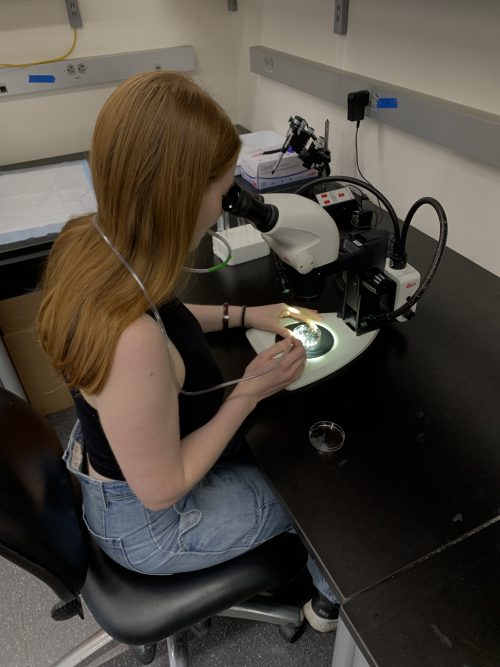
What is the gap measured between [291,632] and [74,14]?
7.11 feet

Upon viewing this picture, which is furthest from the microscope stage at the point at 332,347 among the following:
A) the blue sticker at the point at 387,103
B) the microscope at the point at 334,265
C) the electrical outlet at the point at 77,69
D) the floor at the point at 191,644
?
the electrical outlet at the point at 77,69

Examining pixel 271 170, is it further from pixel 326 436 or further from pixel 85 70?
pixel 326 436

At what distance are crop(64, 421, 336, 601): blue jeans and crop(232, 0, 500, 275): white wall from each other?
0.84 metres

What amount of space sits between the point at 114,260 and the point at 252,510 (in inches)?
21.0

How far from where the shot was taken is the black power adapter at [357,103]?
139 cm

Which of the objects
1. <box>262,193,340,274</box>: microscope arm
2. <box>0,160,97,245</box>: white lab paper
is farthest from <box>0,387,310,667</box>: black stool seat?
<box>0,160,97,245</box>: white lab paper

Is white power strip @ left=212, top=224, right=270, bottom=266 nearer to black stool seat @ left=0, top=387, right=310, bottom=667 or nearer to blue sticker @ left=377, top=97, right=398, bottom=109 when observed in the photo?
blue sticker @ left=377, top=97, right=398, bottom=109

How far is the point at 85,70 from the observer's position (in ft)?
6.28

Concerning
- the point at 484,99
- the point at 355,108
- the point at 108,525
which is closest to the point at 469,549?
the point at 108,525

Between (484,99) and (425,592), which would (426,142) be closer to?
(484,99)

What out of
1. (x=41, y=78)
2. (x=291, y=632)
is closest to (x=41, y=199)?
(x=41, y=78)

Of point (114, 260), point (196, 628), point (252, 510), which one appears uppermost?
point (114, 260)

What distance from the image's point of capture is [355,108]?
1408 mm

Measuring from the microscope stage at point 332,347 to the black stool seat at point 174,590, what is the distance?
0.33m
